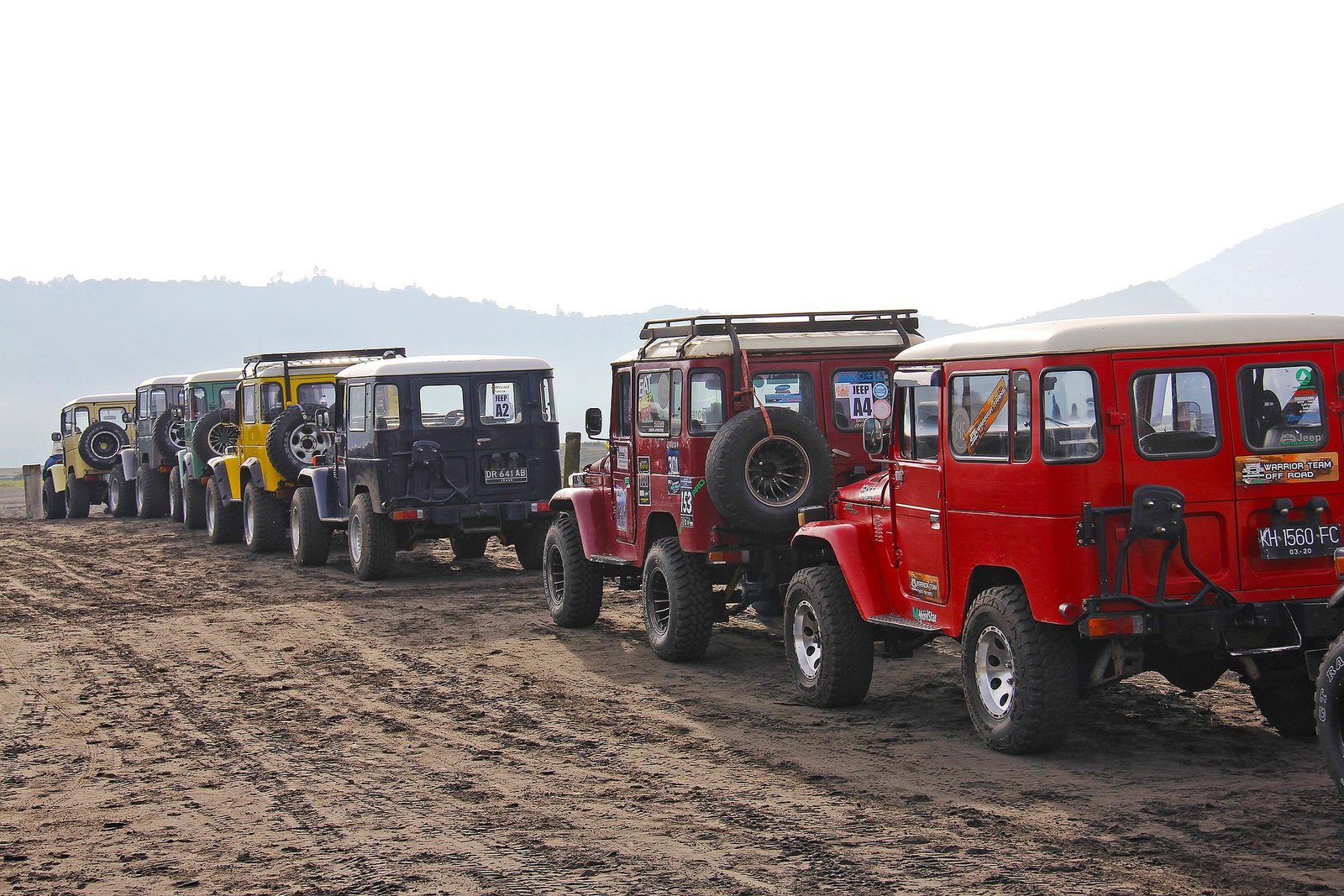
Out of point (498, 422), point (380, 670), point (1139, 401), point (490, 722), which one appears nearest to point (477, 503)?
point (498, 422)

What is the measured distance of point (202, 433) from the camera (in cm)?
2378

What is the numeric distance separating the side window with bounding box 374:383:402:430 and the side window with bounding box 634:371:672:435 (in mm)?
5378

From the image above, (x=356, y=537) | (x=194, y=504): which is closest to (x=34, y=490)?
(x=194, y=504)

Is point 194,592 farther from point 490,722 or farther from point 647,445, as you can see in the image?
point 490,722

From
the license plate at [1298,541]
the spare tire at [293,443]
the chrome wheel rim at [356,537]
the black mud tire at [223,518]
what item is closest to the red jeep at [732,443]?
the license plate at [1298,541]

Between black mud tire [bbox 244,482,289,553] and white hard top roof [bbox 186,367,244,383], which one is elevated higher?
white hard top roof [bbox 186,367,244,383]

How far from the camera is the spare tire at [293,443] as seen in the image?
19.4m

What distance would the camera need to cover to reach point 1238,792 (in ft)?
22.7

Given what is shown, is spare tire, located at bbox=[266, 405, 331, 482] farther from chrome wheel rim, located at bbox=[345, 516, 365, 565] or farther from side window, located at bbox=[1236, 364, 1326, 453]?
side window, located at bbox=[1236, 364, 1326, 453]

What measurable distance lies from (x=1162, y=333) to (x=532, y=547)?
428 inches

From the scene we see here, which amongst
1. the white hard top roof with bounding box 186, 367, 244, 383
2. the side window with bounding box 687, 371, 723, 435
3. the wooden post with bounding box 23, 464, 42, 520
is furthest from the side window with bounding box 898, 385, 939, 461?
the wooden post with bounding box 23, 464, 42, 520

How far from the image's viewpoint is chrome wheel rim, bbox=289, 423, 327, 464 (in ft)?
63.8

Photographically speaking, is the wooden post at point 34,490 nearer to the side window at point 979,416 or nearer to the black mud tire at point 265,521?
the black mud tire at point 265,521

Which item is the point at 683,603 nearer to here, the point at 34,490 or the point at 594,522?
the point at 594,522
